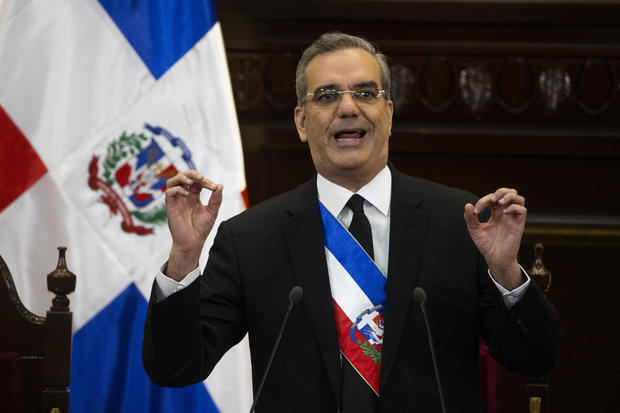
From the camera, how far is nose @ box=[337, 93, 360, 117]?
1719 mm

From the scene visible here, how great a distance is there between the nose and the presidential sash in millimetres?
230

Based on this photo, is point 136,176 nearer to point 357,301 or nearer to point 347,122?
point 347,122

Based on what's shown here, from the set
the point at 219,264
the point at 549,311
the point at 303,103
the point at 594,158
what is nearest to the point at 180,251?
the point at 219,264

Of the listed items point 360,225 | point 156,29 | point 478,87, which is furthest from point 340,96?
point 478,87

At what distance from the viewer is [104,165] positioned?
2.46 metres

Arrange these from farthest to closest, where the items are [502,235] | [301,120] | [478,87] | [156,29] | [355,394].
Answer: [478,87], [156,29], [301,120], [355,394], [502,235]

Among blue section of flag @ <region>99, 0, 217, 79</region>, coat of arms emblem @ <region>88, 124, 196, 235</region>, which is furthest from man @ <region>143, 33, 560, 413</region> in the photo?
blue section of flag @ <region>99, 0, 217, 79</region>

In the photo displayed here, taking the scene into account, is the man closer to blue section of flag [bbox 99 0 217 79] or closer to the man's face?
the man's face

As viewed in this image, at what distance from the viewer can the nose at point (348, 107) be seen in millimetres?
1719

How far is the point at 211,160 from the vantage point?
8.23 ft

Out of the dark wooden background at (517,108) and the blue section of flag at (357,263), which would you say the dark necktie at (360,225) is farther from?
the dark wooden background at (517,108)

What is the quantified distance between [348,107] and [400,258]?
32 centimetres

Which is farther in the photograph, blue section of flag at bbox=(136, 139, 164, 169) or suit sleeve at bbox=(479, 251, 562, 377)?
blue section of flag at bbox=(136, 139, 164, 169)

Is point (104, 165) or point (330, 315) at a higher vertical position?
point (104, 165)
